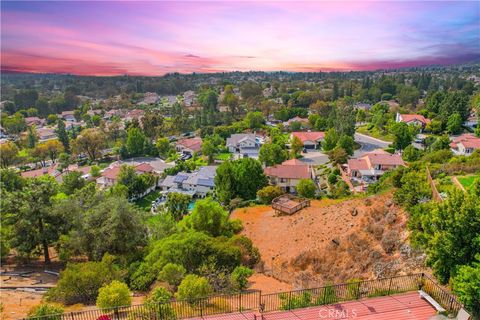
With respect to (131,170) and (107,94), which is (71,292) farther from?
(107,94)


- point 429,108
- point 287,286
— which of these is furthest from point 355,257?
point 429,108

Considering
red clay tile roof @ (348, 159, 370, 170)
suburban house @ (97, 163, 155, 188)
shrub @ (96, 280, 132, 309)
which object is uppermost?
shrub @ (96, 280, 132, 309)

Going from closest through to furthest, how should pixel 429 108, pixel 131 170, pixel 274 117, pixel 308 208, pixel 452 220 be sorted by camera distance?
pixel 452 220, pixel 308 208, pixel 131 170, pixel 429 108, pixel 274 117

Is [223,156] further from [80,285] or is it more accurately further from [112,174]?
[80,285]

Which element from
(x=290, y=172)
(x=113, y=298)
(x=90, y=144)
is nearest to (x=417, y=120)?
(x=290, y=172)

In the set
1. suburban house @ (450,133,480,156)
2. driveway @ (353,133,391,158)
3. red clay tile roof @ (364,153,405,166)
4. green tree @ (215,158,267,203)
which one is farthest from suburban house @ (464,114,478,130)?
green tree @ (215,158,267,203)

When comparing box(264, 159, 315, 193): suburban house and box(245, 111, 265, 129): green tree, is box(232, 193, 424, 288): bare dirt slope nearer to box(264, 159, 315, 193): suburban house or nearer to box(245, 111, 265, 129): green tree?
box(264, 159, 315, 193): suburban house

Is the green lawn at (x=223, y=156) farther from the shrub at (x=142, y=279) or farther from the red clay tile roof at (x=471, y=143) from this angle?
the shrub at (x=142, y=279)
